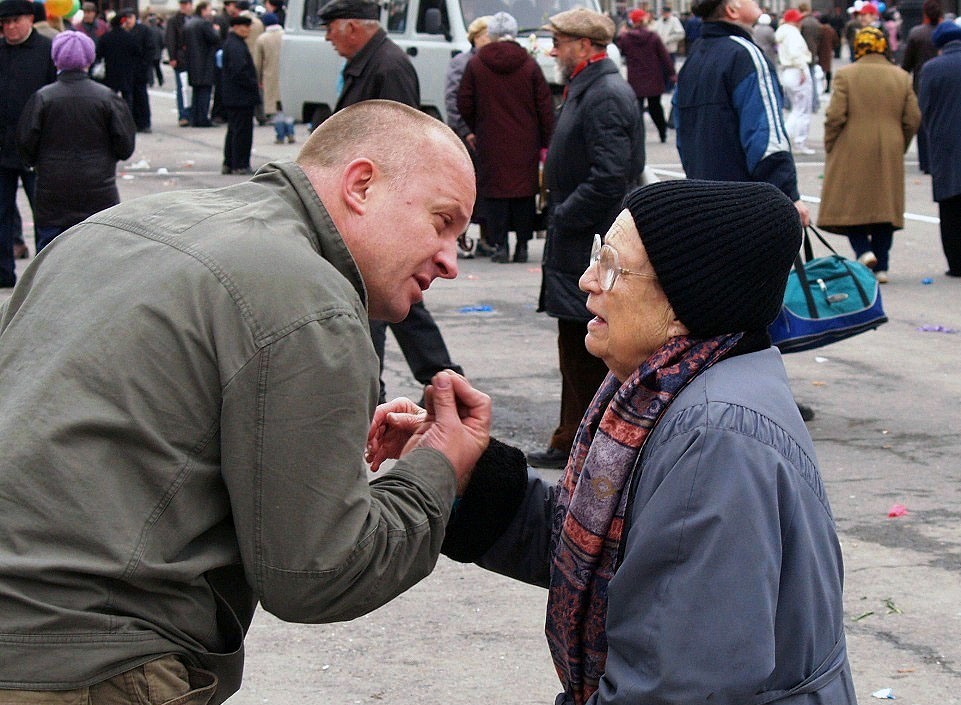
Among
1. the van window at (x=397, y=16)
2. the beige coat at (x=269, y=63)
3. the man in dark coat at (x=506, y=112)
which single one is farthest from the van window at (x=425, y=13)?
the beige coat at (x=269, y=63)

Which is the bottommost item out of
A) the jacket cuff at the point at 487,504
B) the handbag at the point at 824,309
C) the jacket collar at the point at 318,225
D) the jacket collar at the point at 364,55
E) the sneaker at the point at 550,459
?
the sneaker at the point at 550,459

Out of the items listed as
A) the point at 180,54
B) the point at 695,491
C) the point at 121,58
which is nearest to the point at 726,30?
the point at 695,491

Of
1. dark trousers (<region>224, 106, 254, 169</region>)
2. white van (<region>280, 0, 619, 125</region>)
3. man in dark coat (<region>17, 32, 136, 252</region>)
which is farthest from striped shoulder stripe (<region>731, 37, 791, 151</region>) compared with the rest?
dark trousers (<region>224, 106, 254, 169</region>)

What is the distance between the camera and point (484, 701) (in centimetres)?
399

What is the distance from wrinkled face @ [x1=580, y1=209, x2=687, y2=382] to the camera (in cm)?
228

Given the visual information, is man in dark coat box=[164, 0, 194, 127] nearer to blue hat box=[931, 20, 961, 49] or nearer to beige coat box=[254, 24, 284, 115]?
beige coat box=[254, 24, 284, 115]

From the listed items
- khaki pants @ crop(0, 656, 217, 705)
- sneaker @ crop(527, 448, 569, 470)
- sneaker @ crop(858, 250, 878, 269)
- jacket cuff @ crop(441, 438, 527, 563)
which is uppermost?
jacket cuff @ crop(441, 438, 527, 563)

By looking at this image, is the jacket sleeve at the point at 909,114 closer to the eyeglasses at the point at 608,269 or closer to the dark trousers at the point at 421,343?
the dark trousers at the point at 421,343

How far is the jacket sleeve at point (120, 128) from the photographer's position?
29.5 feet

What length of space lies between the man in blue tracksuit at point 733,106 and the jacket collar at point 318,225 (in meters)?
4.46

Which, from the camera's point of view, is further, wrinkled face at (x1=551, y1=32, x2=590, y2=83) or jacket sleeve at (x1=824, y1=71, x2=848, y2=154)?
jacket sleeve at (x1=824, y1=71, x2=848, y2=154)

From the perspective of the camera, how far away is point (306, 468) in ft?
6.46

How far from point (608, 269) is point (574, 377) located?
3.73 metres

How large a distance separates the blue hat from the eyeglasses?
33.1 feet
